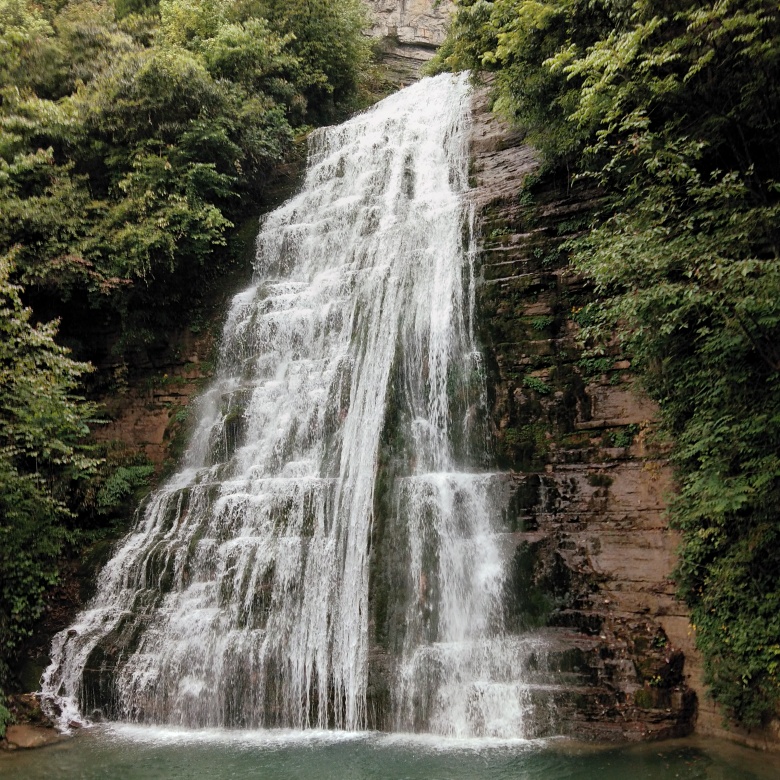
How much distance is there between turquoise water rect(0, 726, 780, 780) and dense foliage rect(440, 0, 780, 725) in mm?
1089

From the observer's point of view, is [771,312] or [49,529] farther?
[49,529]

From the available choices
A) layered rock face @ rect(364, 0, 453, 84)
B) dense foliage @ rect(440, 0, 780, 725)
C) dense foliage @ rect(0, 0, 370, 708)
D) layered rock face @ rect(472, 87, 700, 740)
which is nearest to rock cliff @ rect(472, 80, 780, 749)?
layered rock face @ rect(472, 87, 700, 740)

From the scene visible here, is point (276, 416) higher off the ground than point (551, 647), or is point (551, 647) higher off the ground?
point (276, 416)

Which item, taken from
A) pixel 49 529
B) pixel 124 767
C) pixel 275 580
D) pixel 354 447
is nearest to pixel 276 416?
pixel 354 447

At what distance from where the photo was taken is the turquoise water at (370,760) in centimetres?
620

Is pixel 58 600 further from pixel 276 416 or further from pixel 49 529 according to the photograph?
pixel 276 416

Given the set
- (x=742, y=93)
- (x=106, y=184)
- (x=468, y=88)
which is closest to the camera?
(x=742, y=93)

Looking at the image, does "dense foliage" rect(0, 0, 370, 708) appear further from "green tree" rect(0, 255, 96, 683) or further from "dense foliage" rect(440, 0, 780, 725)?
"dense foliage" rect(440, 0, 780, 725)

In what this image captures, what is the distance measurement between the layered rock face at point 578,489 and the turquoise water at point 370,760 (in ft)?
2.03

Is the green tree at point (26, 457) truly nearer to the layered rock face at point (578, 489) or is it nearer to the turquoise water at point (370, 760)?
the turquoise water at point (370, 760)

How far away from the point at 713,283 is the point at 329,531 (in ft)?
20.9

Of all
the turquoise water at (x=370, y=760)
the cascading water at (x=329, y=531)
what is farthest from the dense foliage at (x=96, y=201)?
the turquoise water at (x=370, y=760)

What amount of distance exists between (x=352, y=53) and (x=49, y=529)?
19.1 m

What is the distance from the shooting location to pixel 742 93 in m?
7.86
